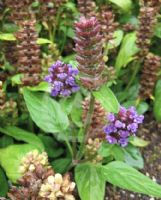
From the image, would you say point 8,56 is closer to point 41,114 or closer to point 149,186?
point 41,114

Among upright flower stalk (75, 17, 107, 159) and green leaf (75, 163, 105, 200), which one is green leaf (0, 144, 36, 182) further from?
upright flower stalk (75, 17, 107, 159)

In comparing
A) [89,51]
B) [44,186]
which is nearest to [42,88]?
[89,51]

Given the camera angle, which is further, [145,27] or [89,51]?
[145,27]

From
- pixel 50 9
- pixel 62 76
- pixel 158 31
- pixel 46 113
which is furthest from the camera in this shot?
pixel 158 31

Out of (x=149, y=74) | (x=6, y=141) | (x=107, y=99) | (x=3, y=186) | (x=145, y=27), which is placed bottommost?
(x=3, y=186)

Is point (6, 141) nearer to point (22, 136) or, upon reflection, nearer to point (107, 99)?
point (22, 136)

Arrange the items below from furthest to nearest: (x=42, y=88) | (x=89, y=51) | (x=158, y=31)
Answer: (x=158, y=31)
(x=42, y=88)
(x=89, y=51)

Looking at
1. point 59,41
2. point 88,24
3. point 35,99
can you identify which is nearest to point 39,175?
point 88,24
